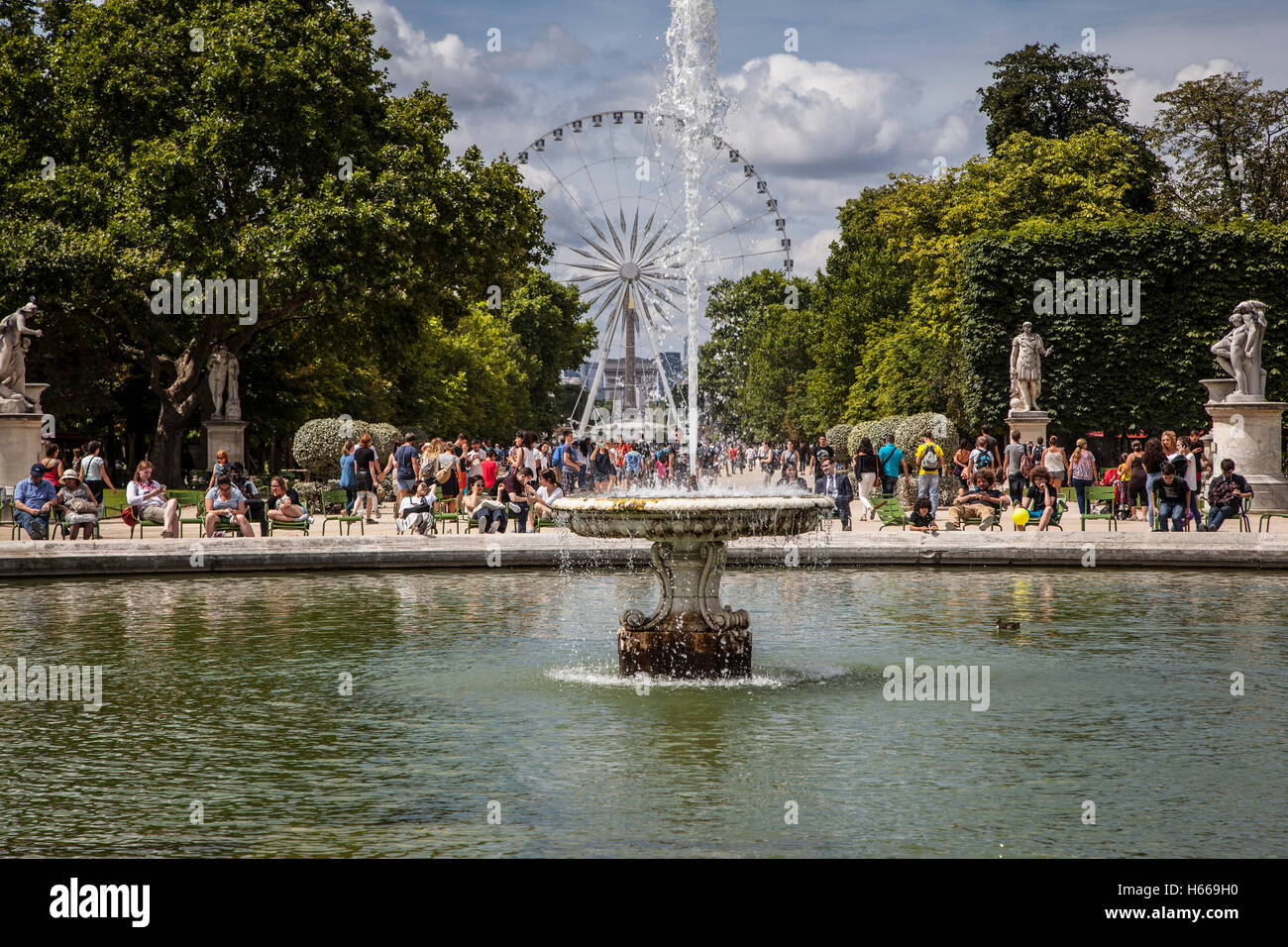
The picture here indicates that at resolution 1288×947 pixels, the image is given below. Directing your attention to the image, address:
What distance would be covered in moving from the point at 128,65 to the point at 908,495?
1817 cm

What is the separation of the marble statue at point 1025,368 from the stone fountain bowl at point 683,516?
76.2ft

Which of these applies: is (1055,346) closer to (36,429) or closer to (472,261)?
(472,261)

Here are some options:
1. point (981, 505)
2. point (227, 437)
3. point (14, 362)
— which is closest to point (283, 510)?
point (14, 362)

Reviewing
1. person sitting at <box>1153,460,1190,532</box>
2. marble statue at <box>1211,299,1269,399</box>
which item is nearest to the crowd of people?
person sitting at <box>1153,460,1190,532</box>

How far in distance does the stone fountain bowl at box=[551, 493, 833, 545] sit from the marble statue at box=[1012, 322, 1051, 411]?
915 inches

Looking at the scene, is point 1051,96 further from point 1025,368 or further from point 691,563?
point 691,563

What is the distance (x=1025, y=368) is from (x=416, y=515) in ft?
52.3

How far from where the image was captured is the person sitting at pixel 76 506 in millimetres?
19484

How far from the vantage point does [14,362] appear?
2498 cm

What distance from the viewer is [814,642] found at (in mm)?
11266

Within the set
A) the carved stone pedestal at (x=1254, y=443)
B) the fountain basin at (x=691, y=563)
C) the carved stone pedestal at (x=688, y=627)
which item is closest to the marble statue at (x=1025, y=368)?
the carved stone pedestal at (x=1254, y=443)

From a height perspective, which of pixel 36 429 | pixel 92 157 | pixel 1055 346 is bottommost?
pixel 36 429

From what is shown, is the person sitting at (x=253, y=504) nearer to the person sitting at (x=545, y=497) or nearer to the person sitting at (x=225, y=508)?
the person sitting at (x=225, y=508)
